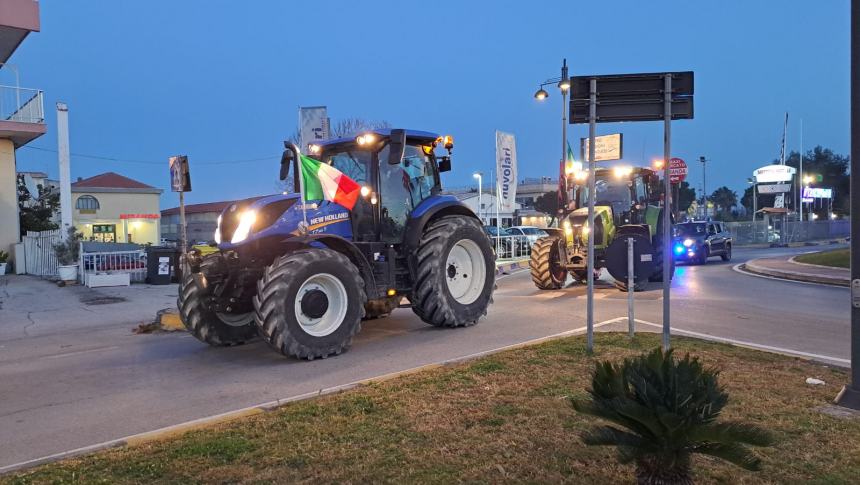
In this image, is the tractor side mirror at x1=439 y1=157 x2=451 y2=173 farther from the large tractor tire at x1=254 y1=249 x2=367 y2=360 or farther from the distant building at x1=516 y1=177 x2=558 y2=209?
the distant building at x1=516 y1=177 x2=558 y2=209

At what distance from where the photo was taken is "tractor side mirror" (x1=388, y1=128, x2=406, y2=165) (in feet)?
28.2

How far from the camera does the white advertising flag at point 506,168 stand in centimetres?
2400

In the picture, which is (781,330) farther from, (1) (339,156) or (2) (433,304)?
(1) (339,156)

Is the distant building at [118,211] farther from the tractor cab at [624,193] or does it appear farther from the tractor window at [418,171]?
the tractor window at [418,171]

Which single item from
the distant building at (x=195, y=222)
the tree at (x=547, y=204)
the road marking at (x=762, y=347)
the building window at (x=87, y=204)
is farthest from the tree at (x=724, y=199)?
the road marking at (x=762, y=347)

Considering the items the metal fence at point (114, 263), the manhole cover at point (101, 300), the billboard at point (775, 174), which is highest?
the billboard at point (775, 174)

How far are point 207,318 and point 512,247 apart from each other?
20700 millimetres

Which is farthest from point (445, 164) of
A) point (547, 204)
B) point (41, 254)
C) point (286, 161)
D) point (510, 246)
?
point (547, 204)

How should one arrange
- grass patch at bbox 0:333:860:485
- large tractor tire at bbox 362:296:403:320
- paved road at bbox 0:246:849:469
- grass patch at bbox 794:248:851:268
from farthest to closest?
grass patch at bbox 794:248:851:268
large tractor tire at bbox 362:296:403:320
paved road at bbox 0:246:849:469
grass patch at bbox 0:333:860:485

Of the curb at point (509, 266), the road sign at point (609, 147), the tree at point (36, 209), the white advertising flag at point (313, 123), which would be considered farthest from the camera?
the tree at point (36, 209)

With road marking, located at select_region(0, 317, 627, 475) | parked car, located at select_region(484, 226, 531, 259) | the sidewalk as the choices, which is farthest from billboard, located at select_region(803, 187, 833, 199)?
road marking, located at select_region(0, 317, 627, 475)

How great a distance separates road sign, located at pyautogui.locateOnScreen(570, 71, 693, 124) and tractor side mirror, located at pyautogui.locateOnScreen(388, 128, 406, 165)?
2.58 m

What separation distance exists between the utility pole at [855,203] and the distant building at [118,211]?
130 ft

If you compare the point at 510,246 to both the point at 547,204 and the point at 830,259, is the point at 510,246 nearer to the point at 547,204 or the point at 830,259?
the point at 830,259
